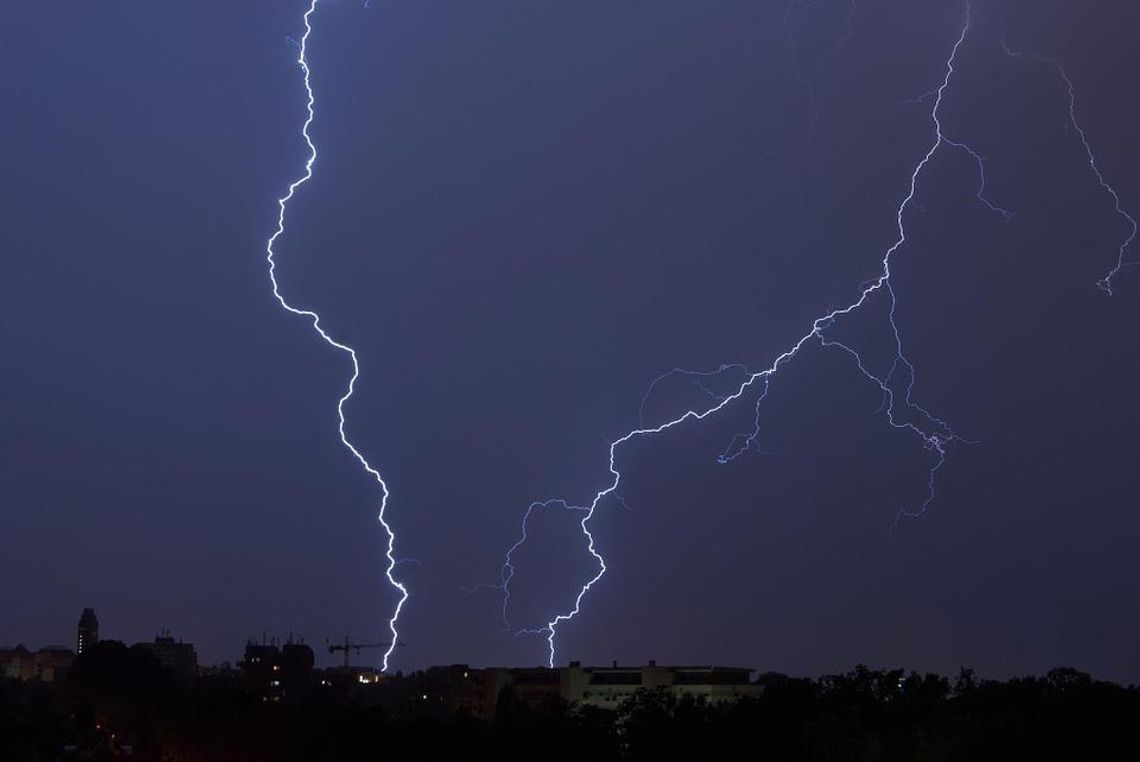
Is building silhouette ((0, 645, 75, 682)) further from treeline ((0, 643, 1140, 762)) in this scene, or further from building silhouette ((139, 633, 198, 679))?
treeline ((0, 643, 1140, 762))

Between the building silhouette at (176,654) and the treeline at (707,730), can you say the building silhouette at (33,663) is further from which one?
the treeline at (707,730)

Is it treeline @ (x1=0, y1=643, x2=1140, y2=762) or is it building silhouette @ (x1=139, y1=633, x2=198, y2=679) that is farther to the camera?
building silhouette @ (x1=139, y1=633, x2=198, y2=679)

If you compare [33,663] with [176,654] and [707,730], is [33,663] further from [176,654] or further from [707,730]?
[707,730]

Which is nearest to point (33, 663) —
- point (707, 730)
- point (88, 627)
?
point (88, 627)

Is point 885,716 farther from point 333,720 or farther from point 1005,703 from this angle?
point 333,720

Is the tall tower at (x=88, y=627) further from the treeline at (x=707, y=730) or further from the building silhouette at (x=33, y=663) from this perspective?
the treeline at (x=707, y=730)

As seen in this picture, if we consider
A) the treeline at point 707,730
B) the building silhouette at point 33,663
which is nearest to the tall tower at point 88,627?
the building silhouette at point 33,663

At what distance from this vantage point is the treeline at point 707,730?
91.0ft

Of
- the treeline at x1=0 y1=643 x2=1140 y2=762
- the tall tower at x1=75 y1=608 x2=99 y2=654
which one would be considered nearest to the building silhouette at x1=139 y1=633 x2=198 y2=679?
the tall tower at x1=75 y1=608 x2=99 y2=654

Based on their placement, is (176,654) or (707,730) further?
(176,654)

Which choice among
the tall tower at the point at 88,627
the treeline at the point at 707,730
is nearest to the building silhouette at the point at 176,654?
the tall tower at the point at 88,627

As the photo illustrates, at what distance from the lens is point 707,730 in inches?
1352

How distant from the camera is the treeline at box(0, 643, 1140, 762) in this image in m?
27.7

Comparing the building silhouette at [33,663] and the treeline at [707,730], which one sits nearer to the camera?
the treeline at [707,730]
